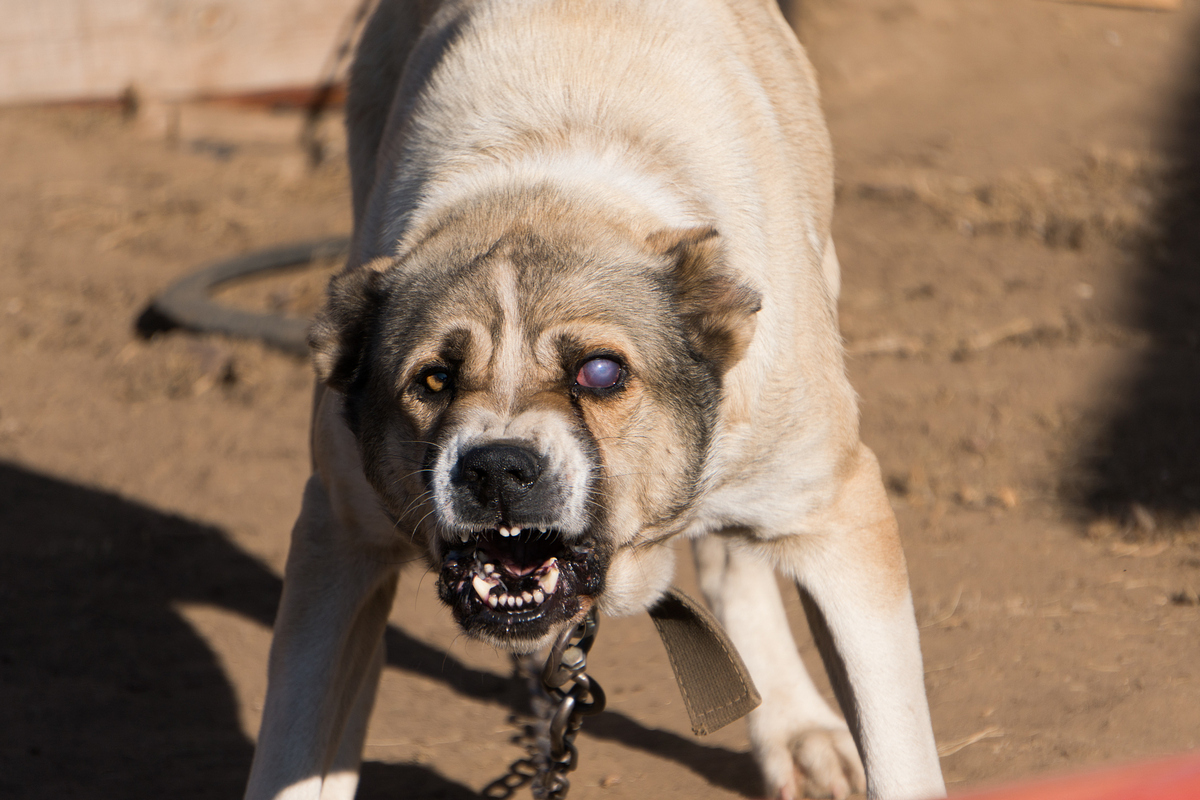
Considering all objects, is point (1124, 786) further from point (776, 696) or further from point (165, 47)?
point (165, 47)

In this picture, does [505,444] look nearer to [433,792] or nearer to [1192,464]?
[433,792]

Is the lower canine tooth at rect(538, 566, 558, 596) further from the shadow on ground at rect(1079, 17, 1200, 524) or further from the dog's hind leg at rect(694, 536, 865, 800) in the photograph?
the shadow on ground at rect(1079, 17, 1200, 524)

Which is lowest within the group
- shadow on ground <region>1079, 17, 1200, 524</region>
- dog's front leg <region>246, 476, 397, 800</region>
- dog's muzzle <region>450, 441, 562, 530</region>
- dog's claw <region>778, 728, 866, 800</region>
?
shadow on ground <region>1079, 17, 1200, 524</region>

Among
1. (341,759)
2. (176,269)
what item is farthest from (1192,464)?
(176,269)

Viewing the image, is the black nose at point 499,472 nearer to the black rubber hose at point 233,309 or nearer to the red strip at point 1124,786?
the red strip at point 1124,786

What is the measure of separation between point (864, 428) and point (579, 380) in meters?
3.03

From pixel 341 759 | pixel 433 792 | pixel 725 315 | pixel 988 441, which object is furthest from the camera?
pixel 988 441

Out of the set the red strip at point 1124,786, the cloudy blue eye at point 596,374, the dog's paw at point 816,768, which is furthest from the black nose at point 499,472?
the dog's paw at point 816,768

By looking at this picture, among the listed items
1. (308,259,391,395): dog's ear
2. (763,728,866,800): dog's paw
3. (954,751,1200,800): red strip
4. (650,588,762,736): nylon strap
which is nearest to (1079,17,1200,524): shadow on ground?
(763,728,866,800): dog's paw

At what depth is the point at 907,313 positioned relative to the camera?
629cm

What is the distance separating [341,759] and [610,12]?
76.7 inches

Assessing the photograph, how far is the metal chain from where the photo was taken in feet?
9.52

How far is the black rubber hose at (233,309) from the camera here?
6379 mm

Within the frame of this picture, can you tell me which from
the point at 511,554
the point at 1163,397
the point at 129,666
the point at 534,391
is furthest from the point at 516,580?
the point at 1163,397
